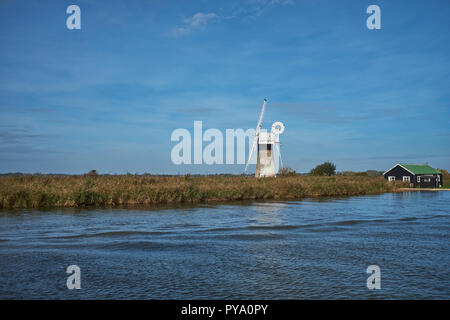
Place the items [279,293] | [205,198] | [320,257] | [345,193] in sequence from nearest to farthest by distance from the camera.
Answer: [279,293] → [320,257] → [205,198] → [345,193]

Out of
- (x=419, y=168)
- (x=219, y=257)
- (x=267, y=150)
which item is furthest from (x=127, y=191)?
(x=419, y=168)

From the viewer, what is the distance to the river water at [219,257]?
26.9ft

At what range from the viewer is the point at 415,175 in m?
61.1

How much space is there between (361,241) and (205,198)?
17.2m

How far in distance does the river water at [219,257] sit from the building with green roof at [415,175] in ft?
152

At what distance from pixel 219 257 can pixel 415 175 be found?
2292 inches

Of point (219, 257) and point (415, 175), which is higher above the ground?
point (415, 175)

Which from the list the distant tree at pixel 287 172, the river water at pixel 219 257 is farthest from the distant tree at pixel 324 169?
the river water at pixel 219 257

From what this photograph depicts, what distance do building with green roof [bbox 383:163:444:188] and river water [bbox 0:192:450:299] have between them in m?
46.4

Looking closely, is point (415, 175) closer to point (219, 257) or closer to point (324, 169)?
point (324, 169)
